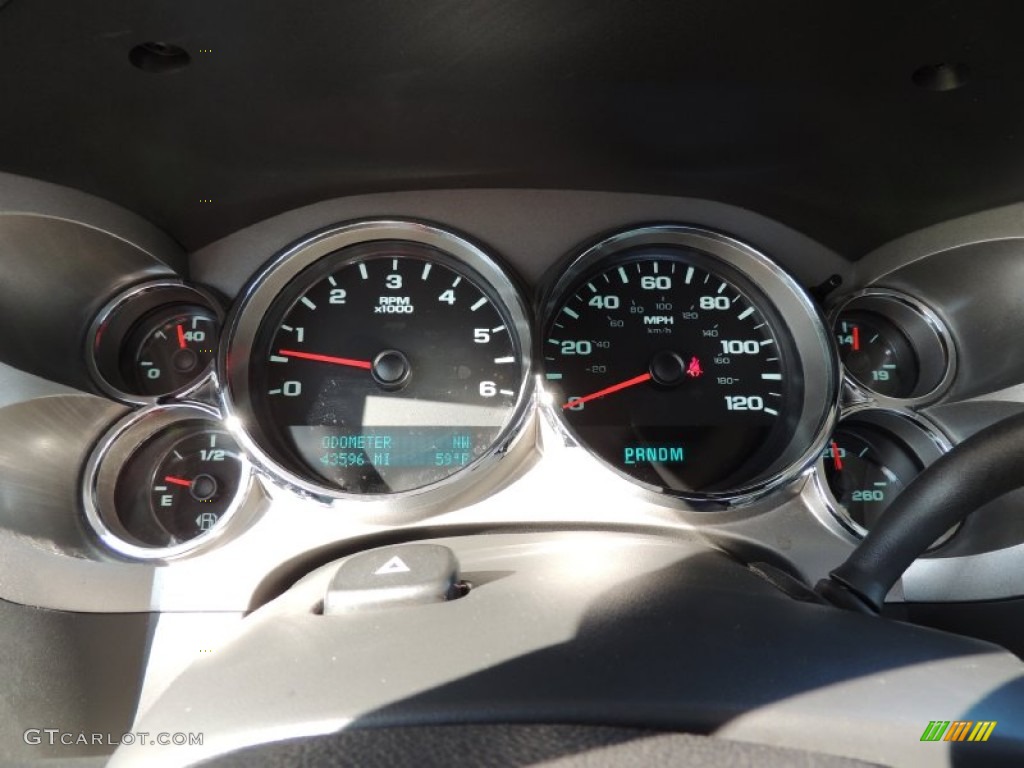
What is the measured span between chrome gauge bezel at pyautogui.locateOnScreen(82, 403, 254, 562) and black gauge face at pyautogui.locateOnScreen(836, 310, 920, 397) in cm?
159

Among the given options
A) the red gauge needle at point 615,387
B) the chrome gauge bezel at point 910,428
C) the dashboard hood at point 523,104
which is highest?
the dashboard hood at point 523,104

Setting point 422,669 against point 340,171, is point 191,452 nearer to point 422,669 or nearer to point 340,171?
point 340,171

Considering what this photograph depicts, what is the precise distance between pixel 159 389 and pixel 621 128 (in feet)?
4.38

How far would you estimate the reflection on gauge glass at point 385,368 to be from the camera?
1.91 m

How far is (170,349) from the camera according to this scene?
6.89 ft

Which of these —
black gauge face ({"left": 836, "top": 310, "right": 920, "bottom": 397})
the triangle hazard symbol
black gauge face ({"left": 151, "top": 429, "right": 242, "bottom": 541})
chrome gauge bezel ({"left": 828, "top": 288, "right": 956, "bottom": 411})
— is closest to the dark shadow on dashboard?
the triangle hazard symbol

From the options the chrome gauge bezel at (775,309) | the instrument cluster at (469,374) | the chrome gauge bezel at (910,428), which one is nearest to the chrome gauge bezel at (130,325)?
the instrument cluster at (469,374)

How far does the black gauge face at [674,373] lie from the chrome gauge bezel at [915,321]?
0.21 meters

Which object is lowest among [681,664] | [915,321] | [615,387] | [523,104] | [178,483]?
[681,664]

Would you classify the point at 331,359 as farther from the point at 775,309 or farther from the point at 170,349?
the point at 775,309

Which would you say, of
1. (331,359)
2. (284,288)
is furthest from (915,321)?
(284,288)

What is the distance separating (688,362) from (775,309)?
0.29m

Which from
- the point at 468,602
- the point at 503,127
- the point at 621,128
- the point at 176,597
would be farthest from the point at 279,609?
the point at 621,128

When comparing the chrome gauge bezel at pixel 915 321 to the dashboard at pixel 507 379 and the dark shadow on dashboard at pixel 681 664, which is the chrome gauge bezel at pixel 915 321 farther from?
the dark shadow on dashboard at pixel 681 664
